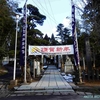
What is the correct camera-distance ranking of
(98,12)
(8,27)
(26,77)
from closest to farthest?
(98,12)
(26,77)
(8,27)

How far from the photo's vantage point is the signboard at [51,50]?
22.2 metres

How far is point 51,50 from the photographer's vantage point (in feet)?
75.2

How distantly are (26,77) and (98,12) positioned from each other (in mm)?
8587

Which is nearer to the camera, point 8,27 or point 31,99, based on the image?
point 31,99

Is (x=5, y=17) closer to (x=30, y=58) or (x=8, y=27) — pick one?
(x=8, y=27)

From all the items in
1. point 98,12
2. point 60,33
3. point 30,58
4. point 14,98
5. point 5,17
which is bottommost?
point 14,98

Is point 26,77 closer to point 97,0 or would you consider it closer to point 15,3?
point 15,3

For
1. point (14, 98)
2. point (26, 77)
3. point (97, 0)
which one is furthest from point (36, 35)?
point (14, 98)

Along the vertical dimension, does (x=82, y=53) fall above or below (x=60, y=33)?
below

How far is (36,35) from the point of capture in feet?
93.9

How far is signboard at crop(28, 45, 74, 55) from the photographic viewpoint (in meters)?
22.2

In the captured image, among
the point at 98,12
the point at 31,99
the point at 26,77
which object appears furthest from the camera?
the point at 26,77

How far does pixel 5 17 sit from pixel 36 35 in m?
5.06

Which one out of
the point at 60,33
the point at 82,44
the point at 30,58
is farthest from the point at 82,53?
the point at 60,33
